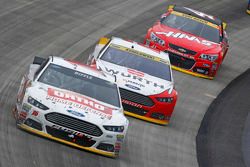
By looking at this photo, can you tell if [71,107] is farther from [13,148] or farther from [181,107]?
[181,107]

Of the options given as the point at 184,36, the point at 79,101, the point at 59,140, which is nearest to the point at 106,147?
the point at 59,140

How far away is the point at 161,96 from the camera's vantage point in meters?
19.4

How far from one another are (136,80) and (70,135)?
3902 millimetres

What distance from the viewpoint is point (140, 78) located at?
19.8m

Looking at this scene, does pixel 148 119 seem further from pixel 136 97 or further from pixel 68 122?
pixel 68 122

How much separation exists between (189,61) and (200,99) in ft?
6.63

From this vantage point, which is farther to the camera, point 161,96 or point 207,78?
point 207,78

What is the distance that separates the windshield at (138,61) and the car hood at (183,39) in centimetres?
348

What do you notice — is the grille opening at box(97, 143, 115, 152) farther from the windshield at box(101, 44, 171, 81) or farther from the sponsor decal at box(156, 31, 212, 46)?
the sponsor decal at box(156, 31, 212, 46)

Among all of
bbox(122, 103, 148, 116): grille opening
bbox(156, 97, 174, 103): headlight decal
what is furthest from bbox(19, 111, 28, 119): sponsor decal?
bbox(156, 97, 174, 103): headlight decal

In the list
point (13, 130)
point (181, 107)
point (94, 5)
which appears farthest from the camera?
point (94, 5)

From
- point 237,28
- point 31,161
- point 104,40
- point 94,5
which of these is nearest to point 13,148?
point 31,161

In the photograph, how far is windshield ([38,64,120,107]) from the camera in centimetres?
1711

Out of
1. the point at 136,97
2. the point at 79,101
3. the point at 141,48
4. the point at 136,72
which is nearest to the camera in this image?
the point at 79,101
